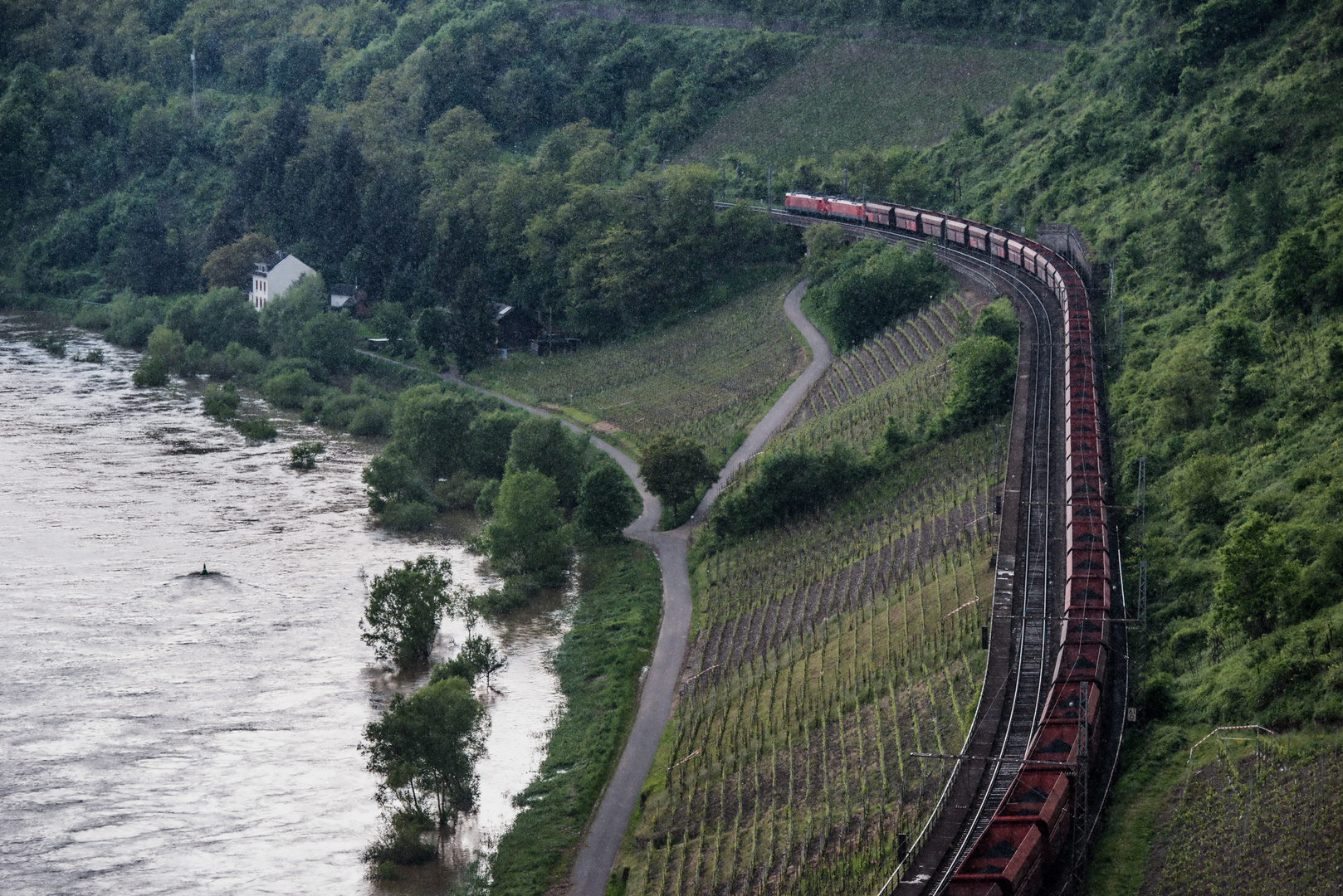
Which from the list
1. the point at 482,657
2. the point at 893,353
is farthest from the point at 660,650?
the point at 893,353

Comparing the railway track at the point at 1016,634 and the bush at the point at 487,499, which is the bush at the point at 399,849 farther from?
the bush at the point at 487,499

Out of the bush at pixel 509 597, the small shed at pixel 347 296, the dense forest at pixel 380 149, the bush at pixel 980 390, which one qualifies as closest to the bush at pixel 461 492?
the bush at pixel 509 597

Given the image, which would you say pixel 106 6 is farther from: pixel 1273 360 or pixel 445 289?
pixel 1273 360

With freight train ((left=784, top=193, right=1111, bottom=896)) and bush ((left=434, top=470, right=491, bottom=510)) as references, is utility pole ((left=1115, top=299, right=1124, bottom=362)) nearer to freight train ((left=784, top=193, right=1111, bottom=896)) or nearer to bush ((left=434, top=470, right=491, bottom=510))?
freight train ((left=784, top=193, right=1111, bottom=896))

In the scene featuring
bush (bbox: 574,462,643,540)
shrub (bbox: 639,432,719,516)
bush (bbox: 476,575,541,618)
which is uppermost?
shrub (bbox: 639,432,719,516)

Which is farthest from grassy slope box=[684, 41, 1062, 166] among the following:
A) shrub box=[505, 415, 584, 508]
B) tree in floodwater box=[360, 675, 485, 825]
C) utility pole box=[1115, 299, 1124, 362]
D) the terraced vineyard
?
tree in floodwater box=[360, 675, 485, 825]
